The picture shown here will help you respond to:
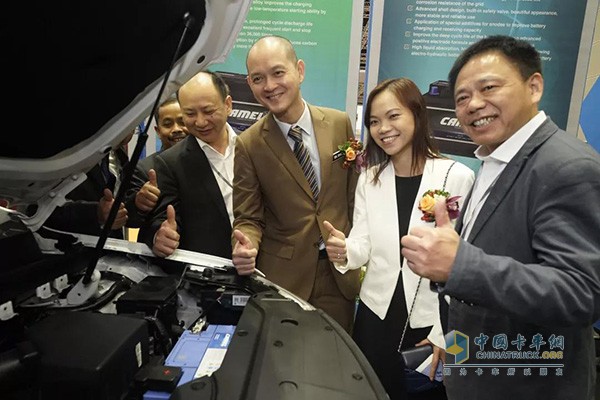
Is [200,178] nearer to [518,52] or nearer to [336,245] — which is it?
[336,245]

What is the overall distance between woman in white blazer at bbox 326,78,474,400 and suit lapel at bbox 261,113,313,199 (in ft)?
0.96

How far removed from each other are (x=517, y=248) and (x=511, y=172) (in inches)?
9.1

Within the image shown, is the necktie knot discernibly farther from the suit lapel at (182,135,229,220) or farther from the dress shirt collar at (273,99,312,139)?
the suit lapel at (182,135,229,220)

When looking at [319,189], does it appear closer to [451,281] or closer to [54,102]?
[451,281]

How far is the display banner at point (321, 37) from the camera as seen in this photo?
3.46 metres

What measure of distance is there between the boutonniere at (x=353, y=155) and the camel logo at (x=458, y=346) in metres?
1.02

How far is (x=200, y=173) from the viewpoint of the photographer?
2.53m

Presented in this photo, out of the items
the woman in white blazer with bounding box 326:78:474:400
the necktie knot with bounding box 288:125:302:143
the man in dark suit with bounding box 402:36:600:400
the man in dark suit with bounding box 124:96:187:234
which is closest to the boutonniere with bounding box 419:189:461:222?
the woman in white blazer with bounding box 326:78:474:400

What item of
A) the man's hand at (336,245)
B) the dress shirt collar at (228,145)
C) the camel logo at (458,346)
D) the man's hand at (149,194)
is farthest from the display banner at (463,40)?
the camel logo at (458,346)

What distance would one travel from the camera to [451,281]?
1119 mm

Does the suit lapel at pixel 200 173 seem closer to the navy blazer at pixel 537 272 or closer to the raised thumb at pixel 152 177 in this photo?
the raised thumb at pixel 152 177

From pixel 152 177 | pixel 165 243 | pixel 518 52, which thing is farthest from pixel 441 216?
pixel 152 177

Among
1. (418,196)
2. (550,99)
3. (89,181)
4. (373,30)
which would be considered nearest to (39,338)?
(89,181)

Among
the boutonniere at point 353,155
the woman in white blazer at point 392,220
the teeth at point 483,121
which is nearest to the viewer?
the teeth at point 483,121
